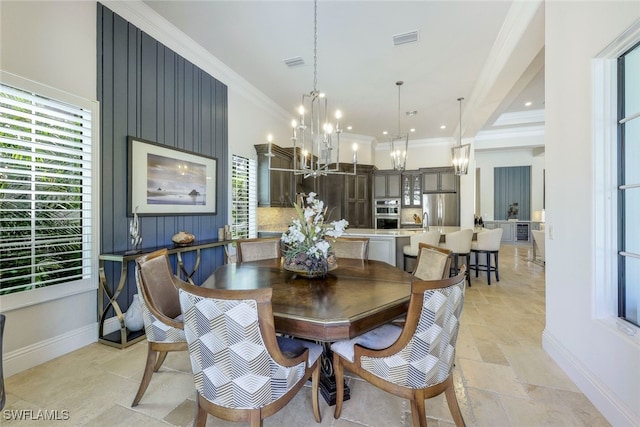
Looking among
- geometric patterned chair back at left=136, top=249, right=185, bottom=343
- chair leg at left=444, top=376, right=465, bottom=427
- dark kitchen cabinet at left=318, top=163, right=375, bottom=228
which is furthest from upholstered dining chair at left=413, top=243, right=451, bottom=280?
dark kitchen cabinet at left=318, top=163, right=375, bottom=228

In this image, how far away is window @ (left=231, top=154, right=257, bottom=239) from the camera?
4.50 m

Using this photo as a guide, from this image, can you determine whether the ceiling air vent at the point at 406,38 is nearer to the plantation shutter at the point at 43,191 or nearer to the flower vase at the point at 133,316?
the plantation shutter at the point at 43,191

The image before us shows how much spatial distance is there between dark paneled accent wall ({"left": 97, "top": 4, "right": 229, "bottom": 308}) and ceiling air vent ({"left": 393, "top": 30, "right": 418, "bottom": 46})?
258 cm

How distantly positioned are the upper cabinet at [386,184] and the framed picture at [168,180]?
4960 mm

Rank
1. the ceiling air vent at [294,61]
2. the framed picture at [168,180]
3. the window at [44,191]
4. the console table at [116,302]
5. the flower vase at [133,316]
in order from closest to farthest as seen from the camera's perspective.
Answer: the window at [44,191], the console table at [116,302], the flower vase at [133,316], the framed picture at [168,180], the ceiling air vent at [294,61]

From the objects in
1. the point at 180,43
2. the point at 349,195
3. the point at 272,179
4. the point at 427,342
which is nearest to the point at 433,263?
the point at 427,342

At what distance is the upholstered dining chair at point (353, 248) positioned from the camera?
9.71 feet

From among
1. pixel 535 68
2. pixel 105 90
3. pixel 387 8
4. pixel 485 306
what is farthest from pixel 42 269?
pixel 535 68

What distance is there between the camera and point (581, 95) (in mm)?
1946

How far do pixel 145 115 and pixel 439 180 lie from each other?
21.9 ft

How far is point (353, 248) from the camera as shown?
3023mm

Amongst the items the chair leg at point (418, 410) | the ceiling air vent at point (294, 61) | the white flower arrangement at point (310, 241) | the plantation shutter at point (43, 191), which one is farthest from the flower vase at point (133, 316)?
the ceiling air vent at point (294, 61)

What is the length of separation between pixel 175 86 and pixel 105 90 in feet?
2.98

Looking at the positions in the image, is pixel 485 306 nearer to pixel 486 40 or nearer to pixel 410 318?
pixel 410 318
